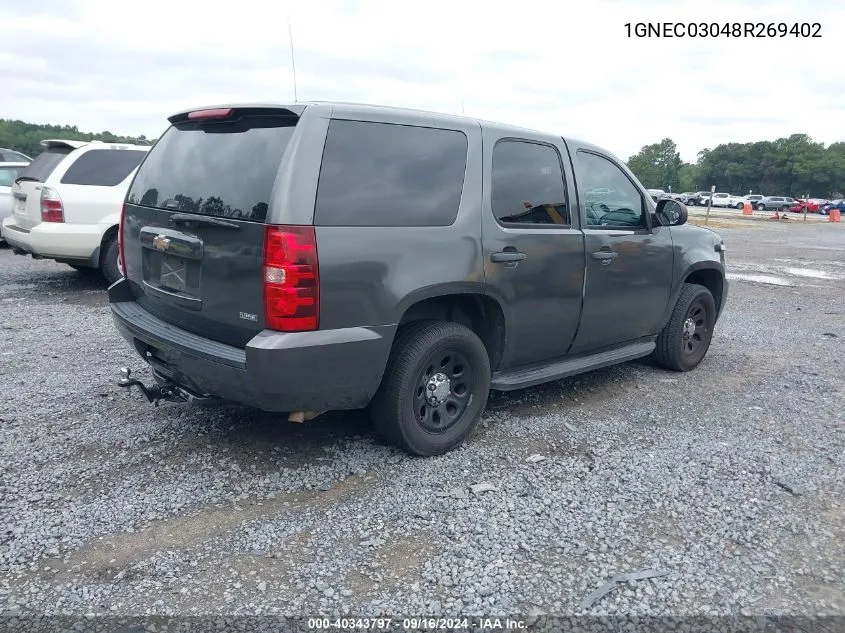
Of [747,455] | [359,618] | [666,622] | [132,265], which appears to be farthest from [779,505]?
[132,265]

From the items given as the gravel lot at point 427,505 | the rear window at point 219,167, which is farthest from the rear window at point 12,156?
the rear window at point 219,167

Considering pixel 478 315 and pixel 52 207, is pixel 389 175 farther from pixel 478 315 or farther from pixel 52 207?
pixel 52 207

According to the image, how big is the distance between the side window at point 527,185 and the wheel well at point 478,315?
0.50m

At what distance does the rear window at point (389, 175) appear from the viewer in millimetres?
3373

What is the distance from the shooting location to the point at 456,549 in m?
3.03

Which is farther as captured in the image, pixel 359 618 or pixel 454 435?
pixel 454 435

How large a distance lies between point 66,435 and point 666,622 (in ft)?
11.1

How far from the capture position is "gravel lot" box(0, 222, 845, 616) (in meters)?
2.73

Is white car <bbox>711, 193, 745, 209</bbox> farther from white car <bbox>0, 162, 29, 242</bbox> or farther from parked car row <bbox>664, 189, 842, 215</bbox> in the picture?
white car <bbox>0, 162, 29, 242</bbox>

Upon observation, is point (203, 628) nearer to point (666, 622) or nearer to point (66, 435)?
point (666, 622)

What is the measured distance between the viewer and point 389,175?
3.60 meters

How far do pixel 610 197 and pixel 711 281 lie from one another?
5.90 feet

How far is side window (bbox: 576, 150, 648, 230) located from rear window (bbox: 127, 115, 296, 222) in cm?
224

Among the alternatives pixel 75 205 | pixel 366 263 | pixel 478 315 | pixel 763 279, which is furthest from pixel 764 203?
pixel 366 263
